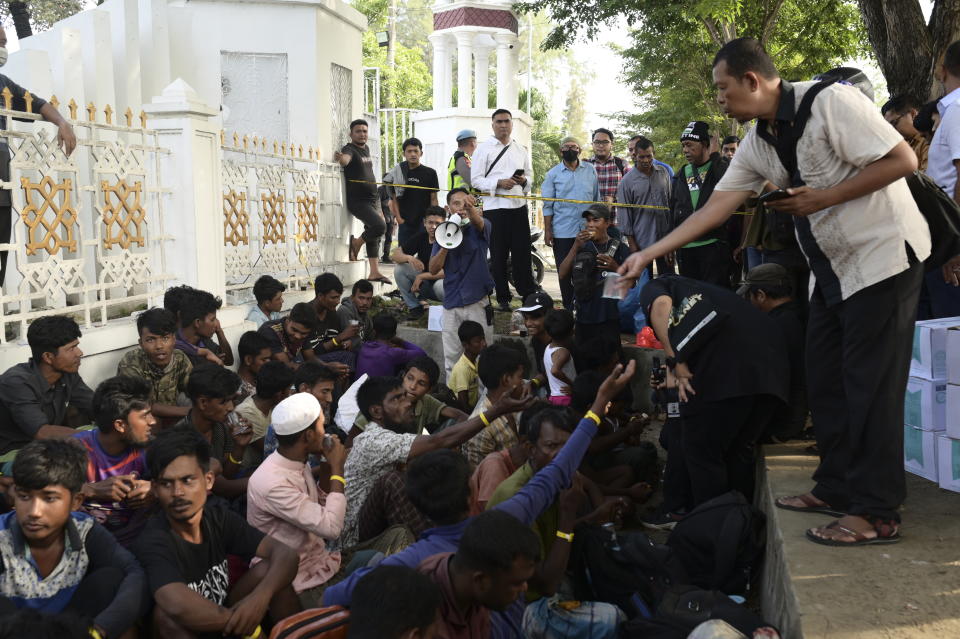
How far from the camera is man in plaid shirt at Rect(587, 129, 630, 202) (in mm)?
10328

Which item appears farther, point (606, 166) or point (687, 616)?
point (606, 166)

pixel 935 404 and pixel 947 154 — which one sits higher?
pixel 947 154

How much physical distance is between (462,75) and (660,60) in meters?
4.72

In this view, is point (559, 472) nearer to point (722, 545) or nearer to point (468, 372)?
point (722, 545)

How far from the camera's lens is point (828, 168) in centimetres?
328

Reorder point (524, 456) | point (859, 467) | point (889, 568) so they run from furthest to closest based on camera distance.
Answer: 1. point (524, 456)
2. point (859, 467)
3. point (889, 568)

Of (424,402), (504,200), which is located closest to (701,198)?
(504,200)

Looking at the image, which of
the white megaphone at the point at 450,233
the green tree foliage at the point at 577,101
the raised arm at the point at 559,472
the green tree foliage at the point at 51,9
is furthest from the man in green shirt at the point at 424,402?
the green tree foliage at the point at 577,101

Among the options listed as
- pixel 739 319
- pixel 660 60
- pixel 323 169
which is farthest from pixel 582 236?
pixel 660 60

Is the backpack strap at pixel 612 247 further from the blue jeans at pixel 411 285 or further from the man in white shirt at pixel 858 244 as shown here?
the man in white shirt at pixel 858 244

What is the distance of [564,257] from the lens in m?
9.22

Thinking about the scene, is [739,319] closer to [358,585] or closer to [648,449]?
[648,449]

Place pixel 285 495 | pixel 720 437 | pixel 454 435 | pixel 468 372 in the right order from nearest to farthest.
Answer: pixel 285 495 → pixel 454 435 → pixel 720 437 → pixel 468 372

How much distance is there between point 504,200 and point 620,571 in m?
5.83
